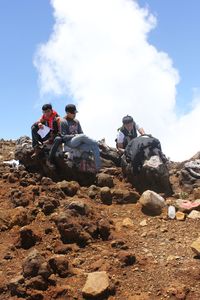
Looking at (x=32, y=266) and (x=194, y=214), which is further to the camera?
(x=194, y=214)

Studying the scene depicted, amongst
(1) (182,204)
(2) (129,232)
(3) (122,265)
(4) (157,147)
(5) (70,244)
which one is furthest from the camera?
(4) (157,147)

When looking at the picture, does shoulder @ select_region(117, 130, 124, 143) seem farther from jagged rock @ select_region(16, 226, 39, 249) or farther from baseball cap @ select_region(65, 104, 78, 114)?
jagged rock @ select_region(16, 226, 39, 249)

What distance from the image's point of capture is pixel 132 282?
668 cm

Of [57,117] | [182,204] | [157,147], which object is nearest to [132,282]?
[182,204]

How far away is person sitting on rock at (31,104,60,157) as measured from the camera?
11.9m

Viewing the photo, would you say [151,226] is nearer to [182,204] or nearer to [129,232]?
[129,232]

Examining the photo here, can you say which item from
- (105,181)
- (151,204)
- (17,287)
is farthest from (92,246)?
(105,181)

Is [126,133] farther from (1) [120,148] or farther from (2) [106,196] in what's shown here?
(2) [106,196]

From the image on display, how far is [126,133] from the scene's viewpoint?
12.6m

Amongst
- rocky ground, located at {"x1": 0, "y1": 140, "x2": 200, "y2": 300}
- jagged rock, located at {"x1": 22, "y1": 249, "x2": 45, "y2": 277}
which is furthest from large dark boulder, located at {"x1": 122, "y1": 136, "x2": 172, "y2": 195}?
jagged rock, located at {"x1": 22, "y1": 249, "x2": 45, "y2": 277}

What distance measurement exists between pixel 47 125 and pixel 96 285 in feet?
20.6

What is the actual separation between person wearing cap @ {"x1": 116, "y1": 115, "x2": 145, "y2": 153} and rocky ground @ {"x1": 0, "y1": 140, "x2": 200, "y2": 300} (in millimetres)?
1991

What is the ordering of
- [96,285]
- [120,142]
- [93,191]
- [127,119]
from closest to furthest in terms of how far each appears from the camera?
1. [96,285]
2. [93,191]
3. [127,119]
4. [120,142]

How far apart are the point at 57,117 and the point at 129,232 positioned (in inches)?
179
